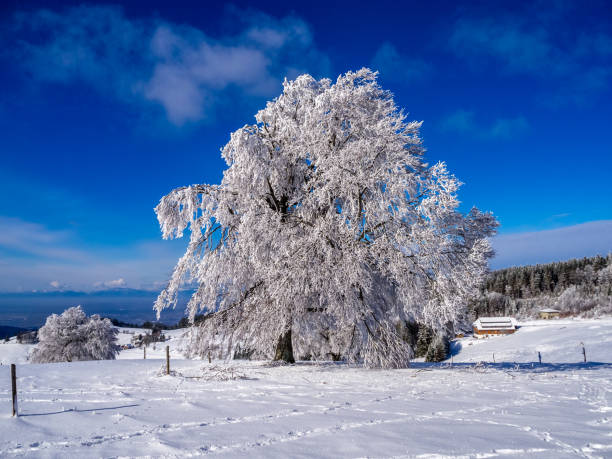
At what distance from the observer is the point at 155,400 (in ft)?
23.3

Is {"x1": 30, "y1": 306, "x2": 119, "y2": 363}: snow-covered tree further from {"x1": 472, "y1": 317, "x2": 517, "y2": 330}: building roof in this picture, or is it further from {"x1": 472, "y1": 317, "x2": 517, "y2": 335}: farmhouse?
{"x1": 472, "y1": 317, "x2": 517, "y2": 330}: building roof

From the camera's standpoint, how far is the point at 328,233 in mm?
10305

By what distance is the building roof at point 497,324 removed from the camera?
65.7 m

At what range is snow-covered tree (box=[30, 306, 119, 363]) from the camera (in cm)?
3312

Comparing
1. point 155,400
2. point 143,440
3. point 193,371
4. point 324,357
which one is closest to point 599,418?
point 143,440

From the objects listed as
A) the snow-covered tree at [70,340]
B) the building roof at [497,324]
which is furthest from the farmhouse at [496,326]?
the snow-covered tree at [70,340]

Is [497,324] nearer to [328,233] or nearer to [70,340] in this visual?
[70,340]

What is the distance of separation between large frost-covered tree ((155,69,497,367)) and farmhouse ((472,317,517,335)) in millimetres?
62576

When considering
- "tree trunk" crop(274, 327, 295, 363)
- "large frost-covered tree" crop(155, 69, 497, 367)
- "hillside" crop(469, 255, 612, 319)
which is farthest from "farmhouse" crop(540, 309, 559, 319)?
"tree trunk" crop(274, 327, 295, 363)

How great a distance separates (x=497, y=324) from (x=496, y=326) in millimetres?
592

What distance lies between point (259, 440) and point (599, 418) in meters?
5.26

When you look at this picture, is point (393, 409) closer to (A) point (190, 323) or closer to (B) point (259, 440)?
(B) point (259, 440)

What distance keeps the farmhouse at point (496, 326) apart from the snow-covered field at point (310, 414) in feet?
203

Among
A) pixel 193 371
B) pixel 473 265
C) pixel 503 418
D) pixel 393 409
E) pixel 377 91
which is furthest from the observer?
pixel 377 91
